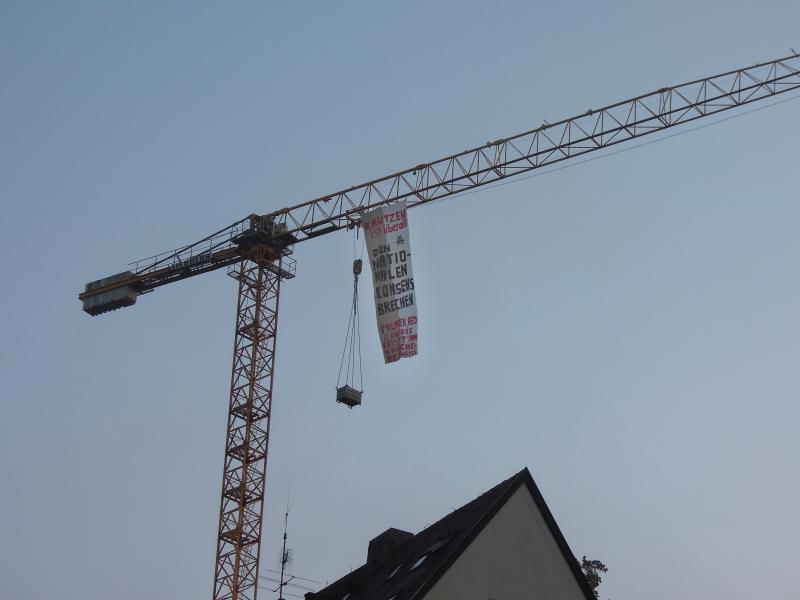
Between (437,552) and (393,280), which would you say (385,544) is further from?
(393,280)

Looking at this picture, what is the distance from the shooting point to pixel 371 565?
48.9 meters

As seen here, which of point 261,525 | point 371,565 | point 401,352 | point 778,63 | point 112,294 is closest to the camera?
point 371,565

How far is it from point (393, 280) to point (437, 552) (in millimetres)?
21688

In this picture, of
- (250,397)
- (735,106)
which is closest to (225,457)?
(250,397)

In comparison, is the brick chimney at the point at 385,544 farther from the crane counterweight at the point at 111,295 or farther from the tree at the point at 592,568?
the crane counterweight at the point at 111,295

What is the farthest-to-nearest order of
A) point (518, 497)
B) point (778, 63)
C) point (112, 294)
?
point (112, 294) < point (778, 63) < point (518, 497)

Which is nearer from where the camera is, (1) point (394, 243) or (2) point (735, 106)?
(1) point (394, 243)

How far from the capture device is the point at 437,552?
4019cm

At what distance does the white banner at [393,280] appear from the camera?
A: 57.1 meters

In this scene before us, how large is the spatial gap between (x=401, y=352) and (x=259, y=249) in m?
23.1

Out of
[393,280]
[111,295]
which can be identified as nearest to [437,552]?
[393,280]

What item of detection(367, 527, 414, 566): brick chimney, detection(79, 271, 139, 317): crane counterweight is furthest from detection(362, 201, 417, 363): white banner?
detection(79, 271, 139, 317): crane counterweight

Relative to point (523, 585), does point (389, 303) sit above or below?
above

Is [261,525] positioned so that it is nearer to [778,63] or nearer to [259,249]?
[259,249]
